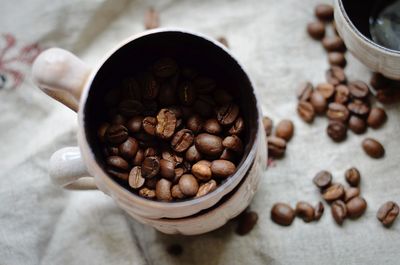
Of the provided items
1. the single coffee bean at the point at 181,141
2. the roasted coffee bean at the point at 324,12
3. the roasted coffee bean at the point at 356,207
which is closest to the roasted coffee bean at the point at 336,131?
the roasted coffee bean at the point at 356,207

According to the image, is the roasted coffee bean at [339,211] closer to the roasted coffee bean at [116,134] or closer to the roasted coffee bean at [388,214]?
the roasted coffee bean at [388,214]

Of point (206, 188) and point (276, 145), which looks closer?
point (206, 188)

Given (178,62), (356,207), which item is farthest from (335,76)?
(178,62)

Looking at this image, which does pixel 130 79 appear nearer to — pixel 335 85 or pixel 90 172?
pixel 90 172

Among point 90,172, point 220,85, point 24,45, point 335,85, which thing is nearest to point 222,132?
point 220,85

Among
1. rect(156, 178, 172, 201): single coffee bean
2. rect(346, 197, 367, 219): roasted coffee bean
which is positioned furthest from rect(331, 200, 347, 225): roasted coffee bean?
rect(156, 178, 172, 201): single coffee bean

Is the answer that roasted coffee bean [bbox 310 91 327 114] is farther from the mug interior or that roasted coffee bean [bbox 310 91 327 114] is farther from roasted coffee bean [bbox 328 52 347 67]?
the mug interior

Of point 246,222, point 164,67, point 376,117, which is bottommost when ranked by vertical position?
point 246,222

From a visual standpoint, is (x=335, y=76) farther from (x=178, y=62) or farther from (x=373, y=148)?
(x=178, y=62)
